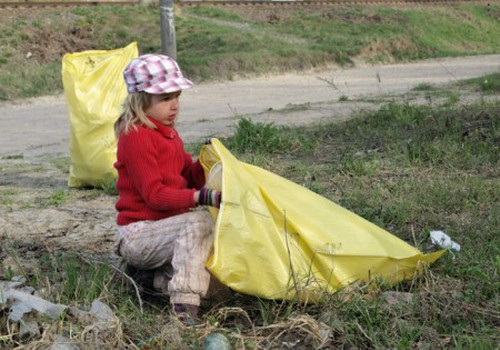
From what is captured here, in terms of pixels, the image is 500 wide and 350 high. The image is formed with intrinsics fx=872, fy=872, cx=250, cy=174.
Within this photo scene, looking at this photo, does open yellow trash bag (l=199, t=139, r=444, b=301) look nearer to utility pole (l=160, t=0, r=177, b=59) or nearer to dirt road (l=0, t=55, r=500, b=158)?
dirt road (l=0, t=55, r=500, b=158)

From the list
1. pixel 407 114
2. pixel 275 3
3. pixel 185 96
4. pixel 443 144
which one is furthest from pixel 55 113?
pixel 275 3

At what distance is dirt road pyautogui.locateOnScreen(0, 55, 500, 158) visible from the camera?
9922mm

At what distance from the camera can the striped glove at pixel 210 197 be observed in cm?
327

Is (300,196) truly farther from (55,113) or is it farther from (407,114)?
(55,113)

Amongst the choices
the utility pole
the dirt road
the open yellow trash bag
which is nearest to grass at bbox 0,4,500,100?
the dirt road

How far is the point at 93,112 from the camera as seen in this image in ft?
20.4

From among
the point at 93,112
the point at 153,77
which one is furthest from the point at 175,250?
the point at 93,112

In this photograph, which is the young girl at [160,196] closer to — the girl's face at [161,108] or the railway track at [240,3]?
the girl's face at [161,108]

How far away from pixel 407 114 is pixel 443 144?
132 cm

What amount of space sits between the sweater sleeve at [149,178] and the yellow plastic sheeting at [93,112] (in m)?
2.70

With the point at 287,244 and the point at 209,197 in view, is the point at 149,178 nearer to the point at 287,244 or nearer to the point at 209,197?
the point at 209,197

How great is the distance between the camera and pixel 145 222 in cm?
355

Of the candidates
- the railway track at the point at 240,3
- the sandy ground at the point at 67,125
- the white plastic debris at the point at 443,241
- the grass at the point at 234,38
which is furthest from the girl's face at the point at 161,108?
the railway track at the point at 240,3

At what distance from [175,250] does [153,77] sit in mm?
719
